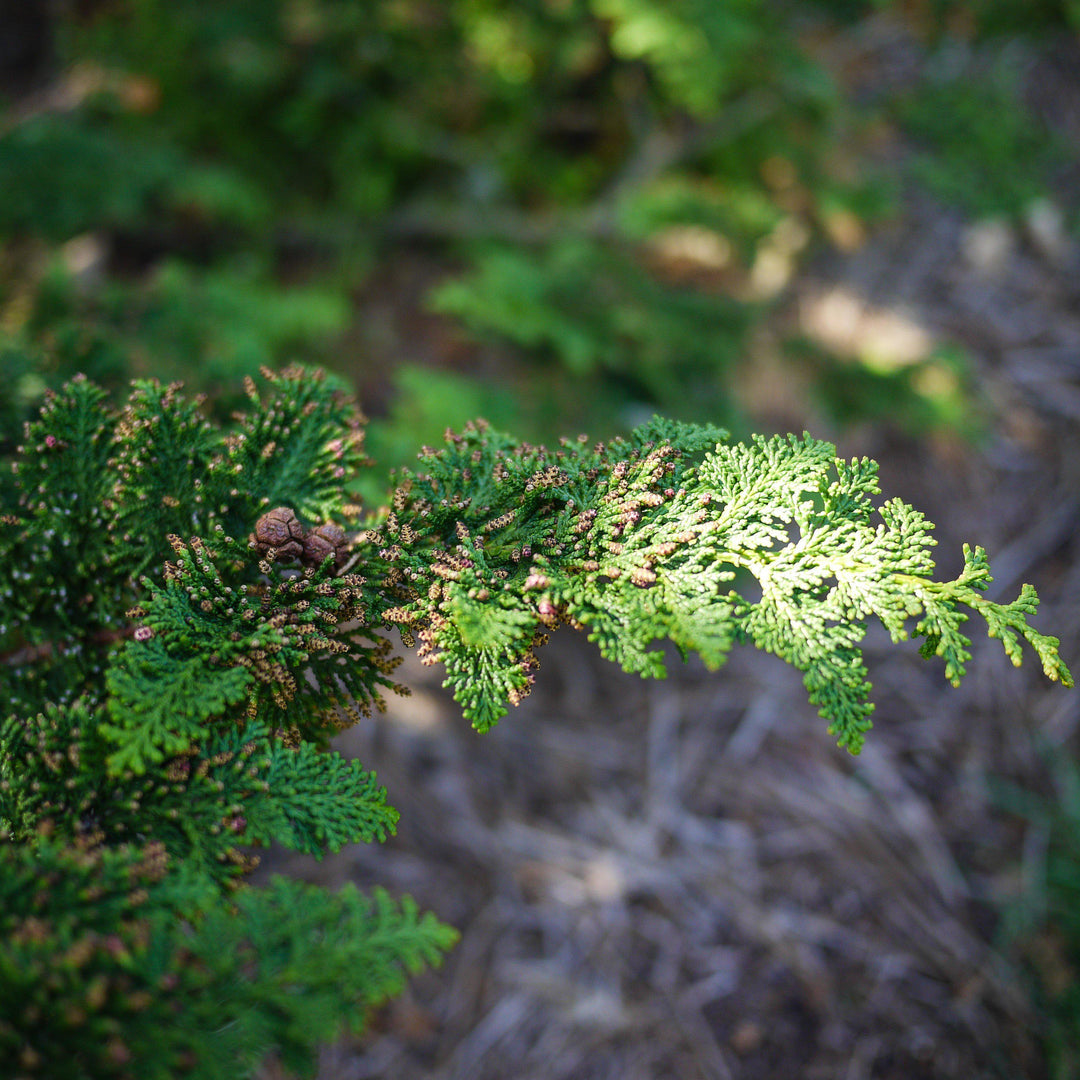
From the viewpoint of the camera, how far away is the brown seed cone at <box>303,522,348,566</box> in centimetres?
89

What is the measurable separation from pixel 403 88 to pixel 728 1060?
3.67m

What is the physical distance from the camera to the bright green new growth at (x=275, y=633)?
2.22ft

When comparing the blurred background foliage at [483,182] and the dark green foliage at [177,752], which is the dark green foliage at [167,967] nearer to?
the dark green foliage at [177,752]

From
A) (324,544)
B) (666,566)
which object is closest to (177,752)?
(324,544)

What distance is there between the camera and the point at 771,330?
3.08m

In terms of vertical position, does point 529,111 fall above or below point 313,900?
above

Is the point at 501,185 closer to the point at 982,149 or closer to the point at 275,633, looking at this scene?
the point at 982,149

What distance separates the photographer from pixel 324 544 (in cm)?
89

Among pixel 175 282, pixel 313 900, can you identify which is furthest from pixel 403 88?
pixel 313 900

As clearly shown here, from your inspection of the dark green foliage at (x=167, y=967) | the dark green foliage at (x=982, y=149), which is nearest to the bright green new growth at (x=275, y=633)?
the dark green foliage at (x=167, y=967)

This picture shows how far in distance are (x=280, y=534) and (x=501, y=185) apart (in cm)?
314

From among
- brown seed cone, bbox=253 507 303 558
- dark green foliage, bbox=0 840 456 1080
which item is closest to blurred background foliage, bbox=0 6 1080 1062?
brown seed cone, bbox=253 507 303 558

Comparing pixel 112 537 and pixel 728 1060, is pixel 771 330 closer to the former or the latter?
pixel 728 1060

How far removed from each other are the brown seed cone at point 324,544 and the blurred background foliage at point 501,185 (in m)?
1.20
